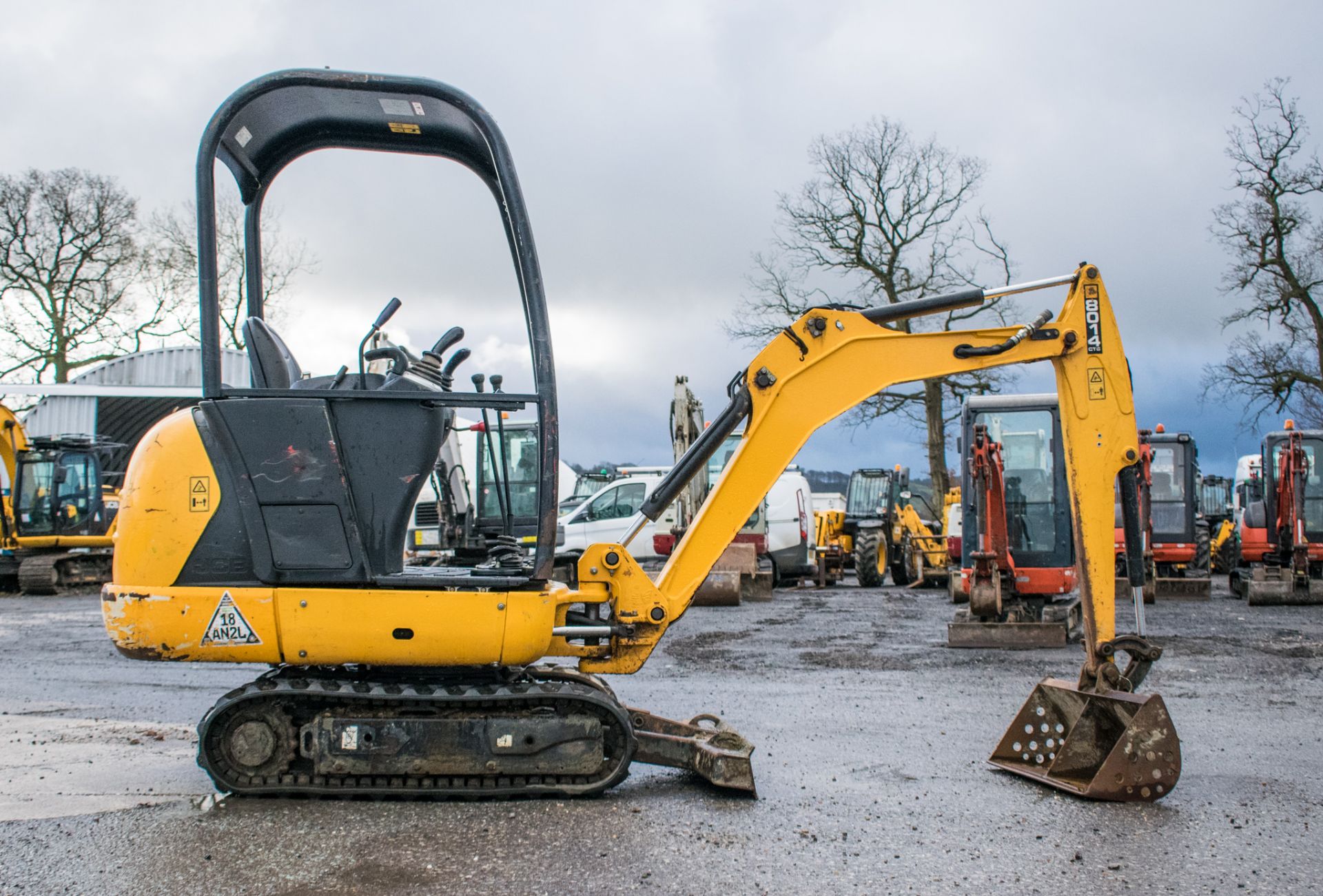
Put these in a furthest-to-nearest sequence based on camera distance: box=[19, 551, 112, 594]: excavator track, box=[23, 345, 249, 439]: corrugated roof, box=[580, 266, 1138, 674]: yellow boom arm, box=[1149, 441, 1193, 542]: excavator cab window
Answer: box=[23, 345, 249, 439]: corrugated roof
box=[19, 551, 112, 594]: excavator track
box=[1149, 441, 1193, 542]: excavator cab window
box=[580, 266, 1138, 674]: yellow boom arm

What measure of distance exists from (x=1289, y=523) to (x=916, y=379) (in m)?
14.0

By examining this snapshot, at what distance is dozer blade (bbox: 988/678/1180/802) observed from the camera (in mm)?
5031

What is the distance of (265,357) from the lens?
5.10 meters

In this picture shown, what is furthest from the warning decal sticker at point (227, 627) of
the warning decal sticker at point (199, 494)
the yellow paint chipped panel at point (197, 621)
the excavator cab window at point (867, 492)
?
the excavator cab window at point (867, 492)

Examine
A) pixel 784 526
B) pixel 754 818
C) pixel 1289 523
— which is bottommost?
pixel 754 818

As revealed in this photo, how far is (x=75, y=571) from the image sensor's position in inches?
794

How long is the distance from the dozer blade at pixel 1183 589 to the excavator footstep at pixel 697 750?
45.7ft

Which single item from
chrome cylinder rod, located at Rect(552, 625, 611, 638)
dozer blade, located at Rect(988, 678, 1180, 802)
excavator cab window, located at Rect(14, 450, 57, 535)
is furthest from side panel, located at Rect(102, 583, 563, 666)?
excavator cab window, located at Rect(14, 450, 57, 535)

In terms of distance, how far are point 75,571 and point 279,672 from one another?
17457mm

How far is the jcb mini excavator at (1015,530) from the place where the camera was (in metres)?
11.2

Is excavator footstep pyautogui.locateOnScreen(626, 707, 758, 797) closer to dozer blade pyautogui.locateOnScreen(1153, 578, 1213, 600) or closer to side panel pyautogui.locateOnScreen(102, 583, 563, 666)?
side panel pyautogui.locateOnScreen(102, 583, 563, 666)

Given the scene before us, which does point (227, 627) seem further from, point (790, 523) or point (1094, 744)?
point (790, 523)

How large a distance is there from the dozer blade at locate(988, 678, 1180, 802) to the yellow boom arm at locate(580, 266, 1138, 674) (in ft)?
0.81

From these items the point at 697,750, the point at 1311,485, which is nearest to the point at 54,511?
the point at 697,750
